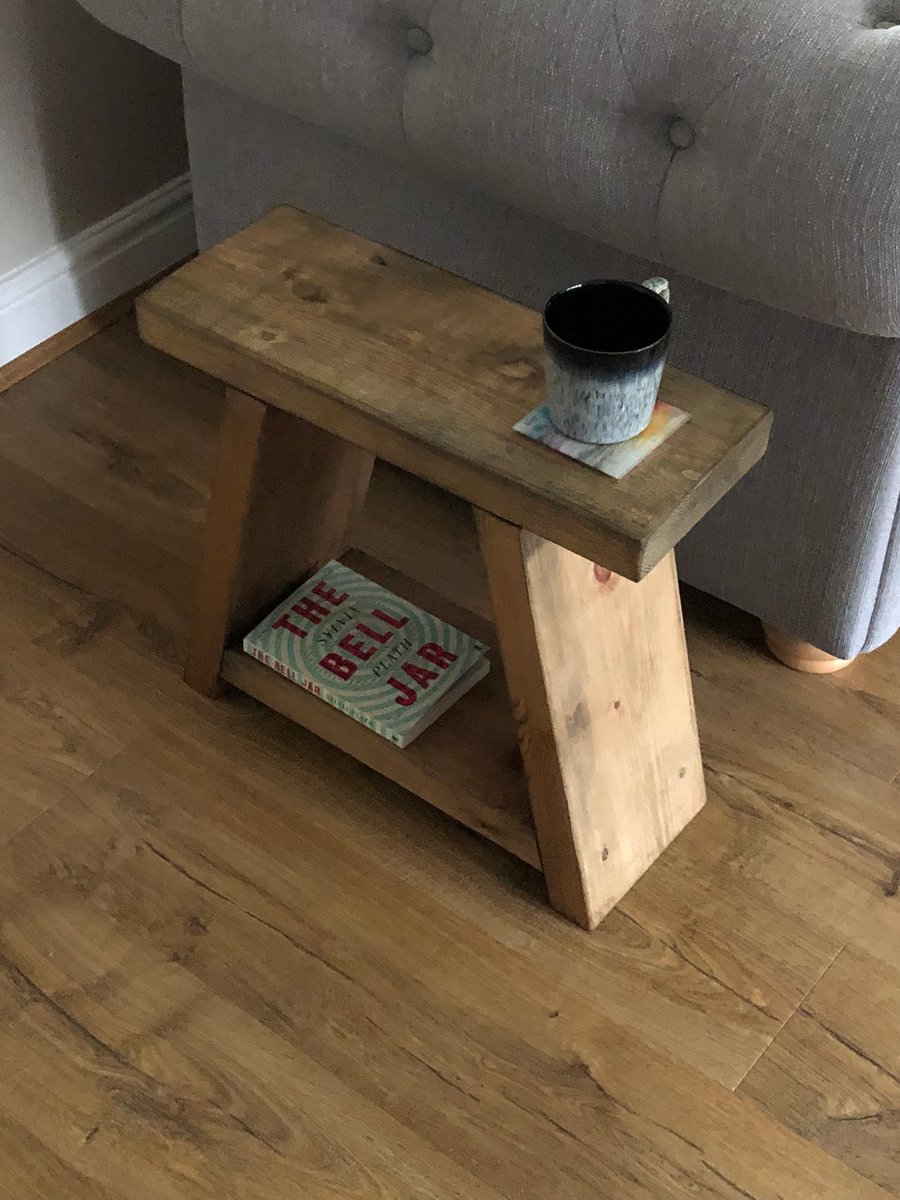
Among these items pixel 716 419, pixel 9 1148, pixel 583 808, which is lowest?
pixel 9 1148

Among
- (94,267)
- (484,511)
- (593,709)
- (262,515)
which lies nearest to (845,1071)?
(593,709)

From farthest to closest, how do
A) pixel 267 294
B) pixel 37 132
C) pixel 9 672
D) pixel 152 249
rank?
1. pixel 152 249
2. pixel 37 132
3. pixel 9 672
4. pixel 267 294

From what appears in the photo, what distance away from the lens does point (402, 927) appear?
1057 millimetres

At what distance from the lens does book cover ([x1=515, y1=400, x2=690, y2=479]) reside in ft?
2.72

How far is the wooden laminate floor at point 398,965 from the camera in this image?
920 mm

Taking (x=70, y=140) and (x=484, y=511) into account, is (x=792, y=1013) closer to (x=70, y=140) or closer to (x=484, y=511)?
(x=484, y=511)

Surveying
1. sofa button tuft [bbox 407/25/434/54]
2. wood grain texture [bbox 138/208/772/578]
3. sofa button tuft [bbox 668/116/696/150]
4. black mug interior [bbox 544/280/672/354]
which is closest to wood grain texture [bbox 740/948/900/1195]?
wood grain texture [bbox 138/208/772/578]

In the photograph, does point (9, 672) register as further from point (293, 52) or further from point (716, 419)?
point (716, 419)

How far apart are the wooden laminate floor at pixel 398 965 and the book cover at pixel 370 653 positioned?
3.6 inches

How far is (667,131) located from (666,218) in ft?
0.20

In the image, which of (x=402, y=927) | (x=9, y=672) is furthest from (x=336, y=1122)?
(x=9, y=672)

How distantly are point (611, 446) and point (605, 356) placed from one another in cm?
8

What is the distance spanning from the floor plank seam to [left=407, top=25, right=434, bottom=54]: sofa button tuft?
0.81 meters

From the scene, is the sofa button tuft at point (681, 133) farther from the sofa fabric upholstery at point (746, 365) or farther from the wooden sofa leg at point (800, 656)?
the wooden sofa leg at point (800, 656)
